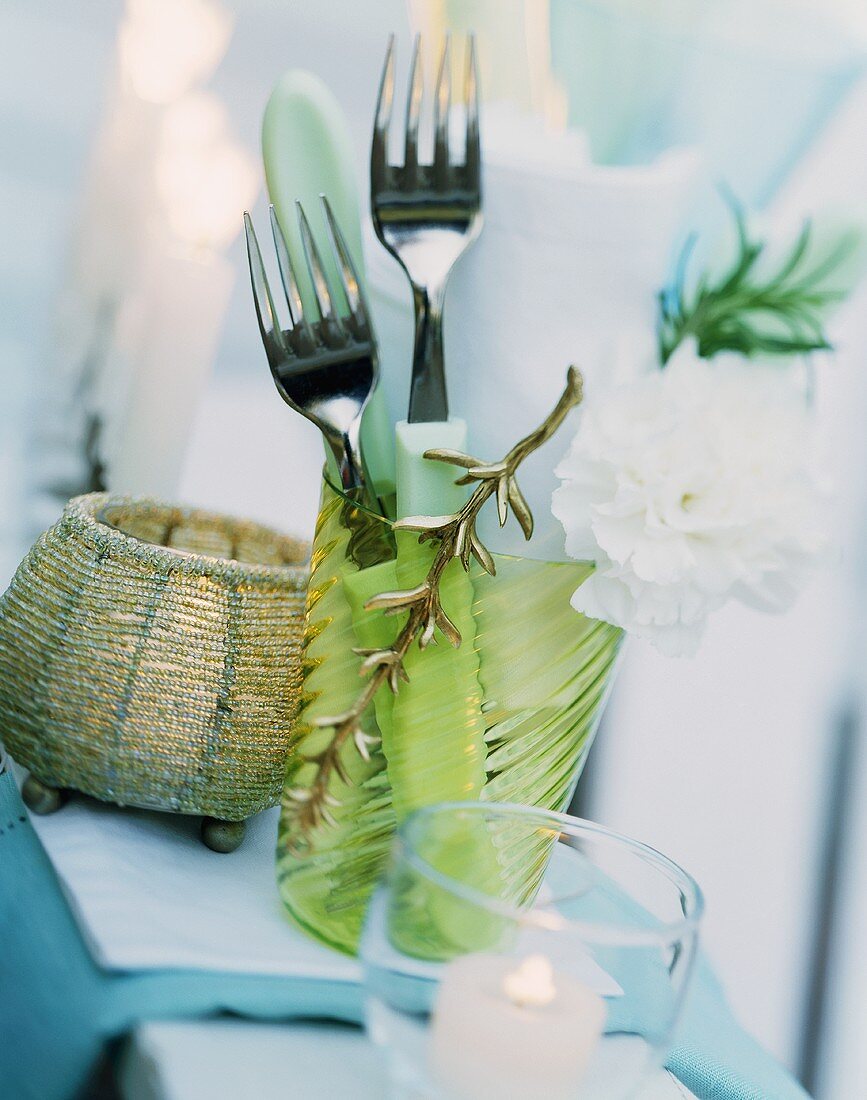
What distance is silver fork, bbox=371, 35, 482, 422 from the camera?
0.26 meters

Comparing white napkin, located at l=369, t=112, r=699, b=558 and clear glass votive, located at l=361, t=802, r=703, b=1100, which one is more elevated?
white napkin, located at l=369, t=112, r=699, b=558

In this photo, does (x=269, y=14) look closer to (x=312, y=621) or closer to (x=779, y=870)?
(x=312, y=621)

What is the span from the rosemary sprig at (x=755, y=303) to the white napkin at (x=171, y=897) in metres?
0.19

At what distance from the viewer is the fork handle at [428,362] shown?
0.86ft

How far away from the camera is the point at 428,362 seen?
0.26 m

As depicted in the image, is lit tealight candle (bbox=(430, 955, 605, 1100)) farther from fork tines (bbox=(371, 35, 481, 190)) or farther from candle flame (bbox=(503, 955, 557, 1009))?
fork tines (bbox=(371, 35, 481, 190))

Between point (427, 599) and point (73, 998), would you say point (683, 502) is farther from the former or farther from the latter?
point (73, 998)

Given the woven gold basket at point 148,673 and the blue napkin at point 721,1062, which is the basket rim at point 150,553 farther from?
the blue napkin at point 721,1062

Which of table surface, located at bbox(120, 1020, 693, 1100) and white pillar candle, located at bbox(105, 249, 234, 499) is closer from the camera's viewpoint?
table surface, located at bbox(120, 1020, 693, 1100)

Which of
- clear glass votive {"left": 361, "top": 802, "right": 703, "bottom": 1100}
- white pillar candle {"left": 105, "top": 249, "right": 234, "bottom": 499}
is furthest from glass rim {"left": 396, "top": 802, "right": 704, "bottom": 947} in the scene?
white pillar candle {"left": 105, "top": 249, "right": 234, "bottom": 499}

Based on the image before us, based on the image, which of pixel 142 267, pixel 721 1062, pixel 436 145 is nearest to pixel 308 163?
pixel 436 145

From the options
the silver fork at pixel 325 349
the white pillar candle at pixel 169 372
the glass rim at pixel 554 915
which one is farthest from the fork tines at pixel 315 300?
the white pillar candle at pixel 169 372

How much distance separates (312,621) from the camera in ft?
0.90

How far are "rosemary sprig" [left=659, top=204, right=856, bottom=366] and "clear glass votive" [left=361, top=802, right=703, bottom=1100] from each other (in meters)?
0.15
